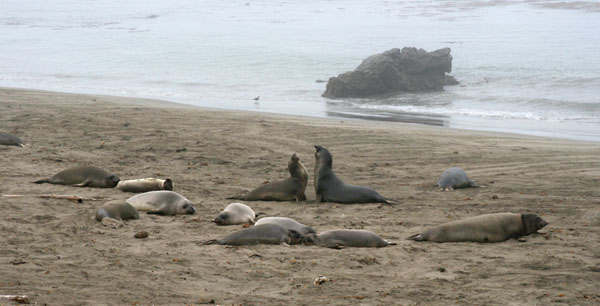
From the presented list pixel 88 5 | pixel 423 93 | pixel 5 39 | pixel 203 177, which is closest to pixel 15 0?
pixel 88 5

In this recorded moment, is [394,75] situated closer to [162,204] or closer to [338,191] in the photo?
[338,191]

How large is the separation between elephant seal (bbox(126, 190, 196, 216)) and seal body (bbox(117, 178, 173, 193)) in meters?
0.66

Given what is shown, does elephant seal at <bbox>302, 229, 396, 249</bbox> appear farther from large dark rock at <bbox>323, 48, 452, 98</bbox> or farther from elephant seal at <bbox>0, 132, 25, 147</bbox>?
large dark rock at <bbox>323, 48, 452, 98</bbox>

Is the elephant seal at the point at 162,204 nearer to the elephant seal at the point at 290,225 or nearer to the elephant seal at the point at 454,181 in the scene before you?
the elephant seal at the point at 290,225

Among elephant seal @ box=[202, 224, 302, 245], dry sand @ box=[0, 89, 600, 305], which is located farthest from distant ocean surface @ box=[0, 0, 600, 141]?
elephant seal @ box=[202, 224, 302, 245]

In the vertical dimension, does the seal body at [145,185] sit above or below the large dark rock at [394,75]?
below

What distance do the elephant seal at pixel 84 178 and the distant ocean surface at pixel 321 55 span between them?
10236mm

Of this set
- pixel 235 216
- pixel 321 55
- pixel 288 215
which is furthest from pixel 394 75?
pixel 235 216

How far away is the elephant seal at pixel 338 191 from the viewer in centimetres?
790

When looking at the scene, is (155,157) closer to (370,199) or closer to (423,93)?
(370,199)

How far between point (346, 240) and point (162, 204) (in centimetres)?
212

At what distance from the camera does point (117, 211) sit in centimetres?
660

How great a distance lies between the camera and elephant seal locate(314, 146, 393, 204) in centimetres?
790

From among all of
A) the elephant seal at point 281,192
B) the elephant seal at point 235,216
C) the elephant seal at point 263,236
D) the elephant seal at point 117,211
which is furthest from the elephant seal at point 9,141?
the elephant seal at point 263,236
